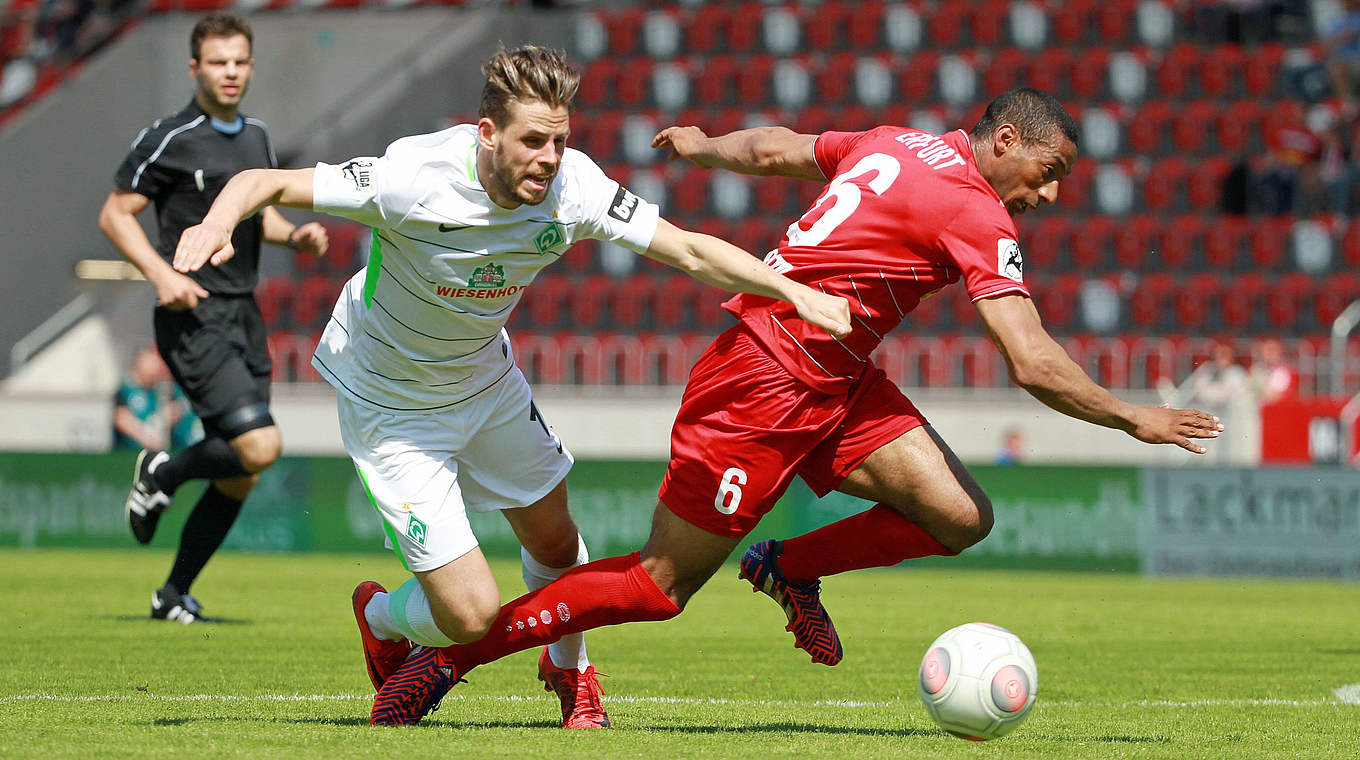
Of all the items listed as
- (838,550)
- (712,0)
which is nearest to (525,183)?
(838,550)

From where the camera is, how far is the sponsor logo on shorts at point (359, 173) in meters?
5.23

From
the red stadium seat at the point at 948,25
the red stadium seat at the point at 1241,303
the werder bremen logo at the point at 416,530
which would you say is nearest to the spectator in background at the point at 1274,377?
the red stadium seat at the point at 1241,303

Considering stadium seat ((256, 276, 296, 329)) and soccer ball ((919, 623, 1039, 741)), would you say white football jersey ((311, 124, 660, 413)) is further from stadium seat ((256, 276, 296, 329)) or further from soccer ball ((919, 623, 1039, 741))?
stadium seat ((256, 276, 296, 329))

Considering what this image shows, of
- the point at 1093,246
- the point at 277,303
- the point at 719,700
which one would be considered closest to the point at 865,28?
the point at 1093,246

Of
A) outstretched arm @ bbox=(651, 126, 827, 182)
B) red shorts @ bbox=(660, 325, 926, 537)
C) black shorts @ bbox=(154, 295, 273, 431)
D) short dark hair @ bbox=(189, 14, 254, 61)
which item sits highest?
short dark hair @ bbox=(189, 14, 254, 61)

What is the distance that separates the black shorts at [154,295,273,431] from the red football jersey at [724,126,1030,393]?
3.34 meters

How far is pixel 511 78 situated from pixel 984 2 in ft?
64.7

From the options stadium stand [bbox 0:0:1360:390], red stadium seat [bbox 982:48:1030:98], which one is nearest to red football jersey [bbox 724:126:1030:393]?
stadium stand [bbox 0:0:1360:390]

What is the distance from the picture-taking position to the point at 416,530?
5.64 m

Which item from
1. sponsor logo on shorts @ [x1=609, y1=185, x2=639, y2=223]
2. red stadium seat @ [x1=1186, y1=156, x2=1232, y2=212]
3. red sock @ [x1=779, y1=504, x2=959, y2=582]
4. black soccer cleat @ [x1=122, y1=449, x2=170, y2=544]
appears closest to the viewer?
sponsor logo on shorts @ [x1=609, y1=185, x2=639, y2=223]

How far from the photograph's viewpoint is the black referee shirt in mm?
8281

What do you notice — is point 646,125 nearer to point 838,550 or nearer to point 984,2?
point 984,2

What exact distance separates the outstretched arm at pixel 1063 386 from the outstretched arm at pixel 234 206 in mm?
2135

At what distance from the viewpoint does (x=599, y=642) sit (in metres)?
9.05
